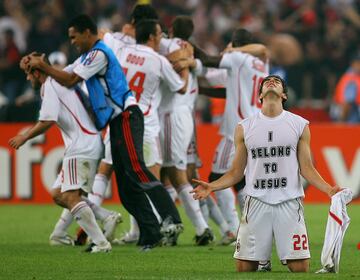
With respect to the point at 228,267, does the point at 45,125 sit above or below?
above

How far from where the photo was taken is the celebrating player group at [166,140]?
1020 cm

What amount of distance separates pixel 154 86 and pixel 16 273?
3.86 meters

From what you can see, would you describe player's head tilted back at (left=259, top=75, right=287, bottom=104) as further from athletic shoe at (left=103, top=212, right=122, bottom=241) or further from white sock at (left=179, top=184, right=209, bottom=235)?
white sock at (left=179, top=184, right=209, bottom=235)

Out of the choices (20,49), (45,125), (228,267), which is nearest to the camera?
(228,267)

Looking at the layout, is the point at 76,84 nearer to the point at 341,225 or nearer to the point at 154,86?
the point at 154,86

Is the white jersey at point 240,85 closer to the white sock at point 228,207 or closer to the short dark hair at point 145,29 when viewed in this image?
the white sock at point 228,207

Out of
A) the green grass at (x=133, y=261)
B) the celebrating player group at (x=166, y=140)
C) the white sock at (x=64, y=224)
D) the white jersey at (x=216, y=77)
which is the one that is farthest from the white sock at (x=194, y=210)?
the white jersey at (x=216, y=77)

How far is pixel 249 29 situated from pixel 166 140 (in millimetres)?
11049

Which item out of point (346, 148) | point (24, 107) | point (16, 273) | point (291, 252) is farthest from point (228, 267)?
point (24, 107)

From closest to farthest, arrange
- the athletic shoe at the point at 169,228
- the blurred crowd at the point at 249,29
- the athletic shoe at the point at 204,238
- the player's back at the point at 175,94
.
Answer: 1. the athletic shoe at the point at 169,228
2. the athletic shoe at the point at 204,238
3. the player's back at the point at 175,94
4. the blurred crowd at the point at 249,29

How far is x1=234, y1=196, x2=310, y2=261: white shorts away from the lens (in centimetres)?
1012

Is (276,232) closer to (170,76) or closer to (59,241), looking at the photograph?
(170,76)

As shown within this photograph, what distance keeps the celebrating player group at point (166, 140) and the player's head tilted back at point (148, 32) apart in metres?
0.01

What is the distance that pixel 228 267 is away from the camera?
11.0 metres
